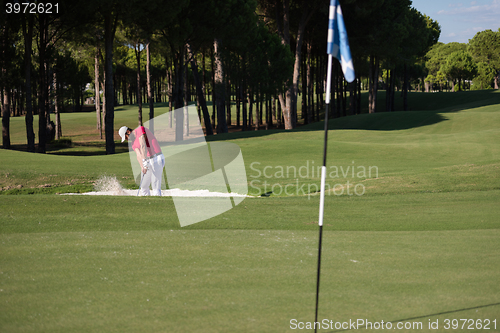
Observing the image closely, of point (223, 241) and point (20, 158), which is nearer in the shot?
point (223, 241)

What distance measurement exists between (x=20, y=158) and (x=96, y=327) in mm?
17004

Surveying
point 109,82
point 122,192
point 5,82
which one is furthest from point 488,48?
point 122,192

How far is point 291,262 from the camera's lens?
19.5 ft

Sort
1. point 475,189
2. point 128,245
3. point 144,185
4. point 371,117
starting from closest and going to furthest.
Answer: point 128,245, point 144,185, point 475,189, point 371,117

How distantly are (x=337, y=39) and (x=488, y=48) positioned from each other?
10749cm

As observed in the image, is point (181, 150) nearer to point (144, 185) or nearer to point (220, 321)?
point (144, 185)

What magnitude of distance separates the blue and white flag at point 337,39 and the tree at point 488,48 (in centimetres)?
10278

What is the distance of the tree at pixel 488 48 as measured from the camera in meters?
92.2

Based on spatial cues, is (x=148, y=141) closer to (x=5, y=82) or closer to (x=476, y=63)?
(x=5, y=82)

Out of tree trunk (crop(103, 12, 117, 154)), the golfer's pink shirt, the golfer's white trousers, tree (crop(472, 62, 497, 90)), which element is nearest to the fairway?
the golfer's white trousers

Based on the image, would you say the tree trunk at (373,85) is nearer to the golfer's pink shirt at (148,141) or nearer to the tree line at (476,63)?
the golfer's pink shirt at (148,141)

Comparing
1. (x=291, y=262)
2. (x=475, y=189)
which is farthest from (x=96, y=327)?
(x=475, y=189)

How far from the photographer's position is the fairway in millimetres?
4090

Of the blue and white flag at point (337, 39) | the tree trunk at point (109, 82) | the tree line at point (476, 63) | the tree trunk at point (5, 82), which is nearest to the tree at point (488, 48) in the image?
the tree line at point (476, 63)
